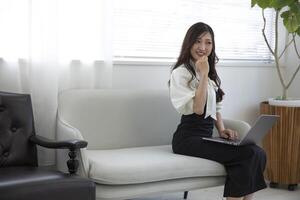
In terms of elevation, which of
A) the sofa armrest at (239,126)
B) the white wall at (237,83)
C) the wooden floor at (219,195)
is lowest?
the wooden floor at (219,195)

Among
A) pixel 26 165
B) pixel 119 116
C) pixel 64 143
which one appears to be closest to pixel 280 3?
pixel 119 116

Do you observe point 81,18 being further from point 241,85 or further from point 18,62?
point 241,85

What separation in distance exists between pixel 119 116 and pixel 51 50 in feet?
2.00

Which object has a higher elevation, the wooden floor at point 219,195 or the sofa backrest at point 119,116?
the sofa backrest at point 119,116

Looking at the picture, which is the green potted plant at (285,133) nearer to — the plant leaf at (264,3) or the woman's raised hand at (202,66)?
the plant leaf at (264,3)

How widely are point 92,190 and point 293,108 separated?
6.13 feet

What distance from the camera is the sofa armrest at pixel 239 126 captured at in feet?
9.47

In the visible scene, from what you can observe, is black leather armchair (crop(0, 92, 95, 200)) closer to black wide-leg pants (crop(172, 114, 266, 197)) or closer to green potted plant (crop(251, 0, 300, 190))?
black wide-leg pants (crop(172, 114, 266, 197))

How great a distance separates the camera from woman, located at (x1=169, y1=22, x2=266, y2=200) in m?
2.55

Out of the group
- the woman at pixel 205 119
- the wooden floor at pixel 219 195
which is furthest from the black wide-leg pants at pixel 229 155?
the wooden floor at pixel 219 195

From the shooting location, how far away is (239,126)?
9.59 ft

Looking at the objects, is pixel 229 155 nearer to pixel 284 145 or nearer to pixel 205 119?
pixel 205 119

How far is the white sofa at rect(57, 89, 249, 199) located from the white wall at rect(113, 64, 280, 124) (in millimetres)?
219

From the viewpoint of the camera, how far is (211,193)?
132 inches
